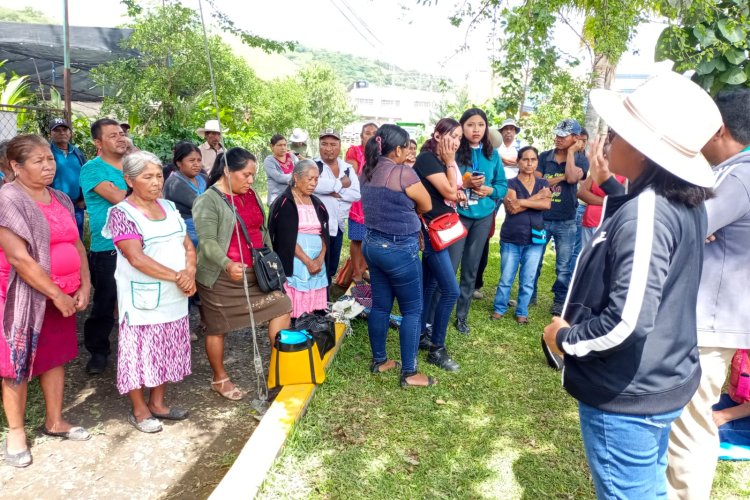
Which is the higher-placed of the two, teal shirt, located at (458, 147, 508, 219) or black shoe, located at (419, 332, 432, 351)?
teal shirt, located at (458, 147, 508, 219)

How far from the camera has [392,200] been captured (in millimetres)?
3477

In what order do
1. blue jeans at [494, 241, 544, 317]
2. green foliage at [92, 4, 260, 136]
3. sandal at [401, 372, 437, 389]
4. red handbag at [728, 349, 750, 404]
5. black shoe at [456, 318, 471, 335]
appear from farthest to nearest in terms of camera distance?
green foliage at [92, 4, 260, 136] < blue jeans at [494, 241, 544, 317] < black shoe at [456, 318, 471, 335] < sandal at [401, 372, 437, 389] < red handbag at [728, 349, 750, 404]

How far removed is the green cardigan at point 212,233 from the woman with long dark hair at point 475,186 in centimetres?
183

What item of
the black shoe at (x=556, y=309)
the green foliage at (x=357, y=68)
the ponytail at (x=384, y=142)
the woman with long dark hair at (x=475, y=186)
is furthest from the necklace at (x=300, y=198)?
the green foliage at (x=357, y=68)

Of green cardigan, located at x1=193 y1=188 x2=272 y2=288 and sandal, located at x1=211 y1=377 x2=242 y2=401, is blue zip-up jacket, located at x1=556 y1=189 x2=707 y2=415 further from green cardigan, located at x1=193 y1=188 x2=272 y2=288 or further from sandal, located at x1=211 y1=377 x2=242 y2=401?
sandal, located at x1=211 y1=377 x2=242 y2=401

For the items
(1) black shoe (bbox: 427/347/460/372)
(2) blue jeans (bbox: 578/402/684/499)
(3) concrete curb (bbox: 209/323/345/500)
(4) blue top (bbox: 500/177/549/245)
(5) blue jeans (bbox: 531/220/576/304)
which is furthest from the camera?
(5) blue jeans (bbox: 531/220/576/304)

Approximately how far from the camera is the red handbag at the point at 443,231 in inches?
154

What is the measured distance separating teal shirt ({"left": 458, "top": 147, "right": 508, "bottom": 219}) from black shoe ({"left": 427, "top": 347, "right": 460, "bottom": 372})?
4.12ft

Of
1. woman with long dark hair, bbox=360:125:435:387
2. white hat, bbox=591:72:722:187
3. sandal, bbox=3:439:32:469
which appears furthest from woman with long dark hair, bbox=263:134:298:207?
white hat, bbox=591:72:722:187

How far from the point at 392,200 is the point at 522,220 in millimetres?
2190

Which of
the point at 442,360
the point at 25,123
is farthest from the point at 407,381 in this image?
the point at 25,123

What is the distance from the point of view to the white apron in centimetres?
315

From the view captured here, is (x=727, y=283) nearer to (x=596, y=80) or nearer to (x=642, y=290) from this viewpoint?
(x=642, y=290)

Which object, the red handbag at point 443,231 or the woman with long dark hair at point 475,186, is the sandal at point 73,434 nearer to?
the red handbag at point 443,231
